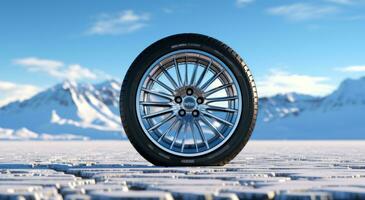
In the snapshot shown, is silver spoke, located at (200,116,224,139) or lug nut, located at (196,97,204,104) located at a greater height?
lug nut, located at (196,97,204,104)

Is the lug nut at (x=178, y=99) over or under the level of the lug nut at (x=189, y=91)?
under

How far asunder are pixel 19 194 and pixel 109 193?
0.35 metres

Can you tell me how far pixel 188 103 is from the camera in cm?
420

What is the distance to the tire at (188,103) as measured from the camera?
421 cm

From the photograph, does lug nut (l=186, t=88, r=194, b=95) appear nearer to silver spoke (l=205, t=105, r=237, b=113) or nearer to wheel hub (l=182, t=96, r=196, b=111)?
wheel hub (l=182, t=96, r=196, b=111)

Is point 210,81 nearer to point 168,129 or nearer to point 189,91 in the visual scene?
point 189,91

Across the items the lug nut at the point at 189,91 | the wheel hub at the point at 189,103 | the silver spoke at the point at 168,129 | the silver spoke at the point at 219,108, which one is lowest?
the silver spoke at the point at 168,129

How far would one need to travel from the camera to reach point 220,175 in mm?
3408

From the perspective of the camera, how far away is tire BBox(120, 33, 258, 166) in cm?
421

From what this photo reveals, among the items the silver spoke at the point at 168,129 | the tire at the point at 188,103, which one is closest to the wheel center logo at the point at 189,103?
the tire at the point at 188,103

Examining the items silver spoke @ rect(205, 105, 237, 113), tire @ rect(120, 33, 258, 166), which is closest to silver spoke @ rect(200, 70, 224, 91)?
tire @ rect(120, 33, 258, 166)

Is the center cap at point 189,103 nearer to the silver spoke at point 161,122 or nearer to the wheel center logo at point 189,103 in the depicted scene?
the wheel center logo at point 189,103

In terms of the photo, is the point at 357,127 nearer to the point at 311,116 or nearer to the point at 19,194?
the point at 311,116

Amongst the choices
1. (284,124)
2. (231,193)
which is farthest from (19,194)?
(284,124)
